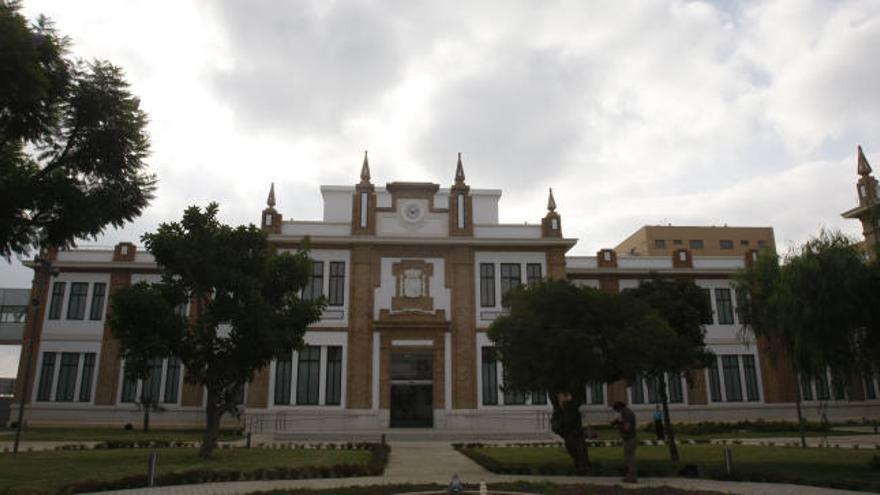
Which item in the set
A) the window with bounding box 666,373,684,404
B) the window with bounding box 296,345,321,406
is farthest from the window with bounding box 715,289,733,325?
the window with bounding box 296,345,321,406

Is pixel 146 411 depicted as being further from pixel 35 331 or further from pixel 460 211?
pixel 460 211

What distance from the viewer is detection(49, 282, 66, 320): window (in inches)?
1403

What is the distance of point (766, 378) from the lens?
121 ft

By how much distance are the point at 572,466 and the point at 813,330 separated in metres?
6.41

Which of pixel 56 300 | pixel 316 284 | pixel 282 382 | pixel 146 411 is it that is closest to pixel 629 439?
pixel 282 382

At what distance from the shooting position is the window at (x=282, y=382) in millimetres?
32312

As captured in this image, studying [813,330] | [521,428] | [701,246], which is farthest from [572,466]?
[701,246]

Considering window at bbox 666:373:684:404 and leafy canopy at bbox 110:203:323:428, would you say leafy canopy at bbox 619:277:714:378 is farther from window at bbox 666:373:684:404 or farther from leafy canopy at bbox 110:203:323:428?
window at bbox 666:373:684:404

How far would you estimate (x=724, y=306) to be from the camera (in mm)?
37906

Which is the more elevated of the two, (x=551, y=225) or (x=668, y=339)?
(x=551, y=225)

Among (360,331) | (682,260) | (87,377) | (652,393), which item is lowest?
(652,393)

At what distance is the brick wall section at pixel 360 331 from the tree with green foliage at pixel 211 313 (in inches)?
480

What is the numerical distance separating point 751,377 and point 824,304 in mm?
24255

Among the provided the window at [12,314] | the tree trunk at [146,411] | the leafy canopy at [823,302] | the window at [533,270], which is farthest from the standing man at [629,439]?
the window at [12,314]
